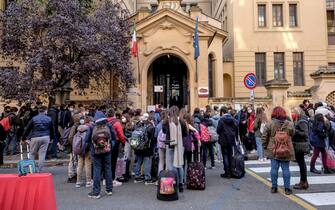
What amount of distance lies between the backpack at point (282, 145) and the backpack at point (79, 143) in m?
4.49

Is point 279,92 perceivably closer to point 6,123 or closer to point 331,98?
point 331,98

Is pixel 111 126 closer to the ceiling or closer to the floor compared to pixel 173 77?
closer to the floor

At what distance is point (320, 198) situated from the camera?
6984mm

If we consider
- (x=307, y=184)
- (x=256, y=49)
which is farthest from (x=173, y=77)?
(x=307, y=184)

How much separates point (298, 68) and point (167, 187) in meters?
25.3

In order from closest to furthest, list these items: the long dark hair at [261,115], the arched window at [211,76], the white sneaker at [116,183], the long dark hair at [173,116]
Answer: the long dark hair at [173,116] < the white sneaker at [116,183] < the long dark hair at [261,115] < the arched window at [211,76]

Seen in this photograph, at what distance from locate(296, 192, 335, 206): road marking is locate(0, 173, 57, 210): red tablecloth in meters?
5.05

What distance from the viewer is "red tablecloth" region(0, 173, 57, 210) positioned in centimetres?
508

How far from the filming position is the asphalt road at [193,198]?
6559 millimetres

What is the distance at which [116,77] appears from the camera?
53.6ft

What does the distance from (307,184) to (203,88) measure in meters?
12.4

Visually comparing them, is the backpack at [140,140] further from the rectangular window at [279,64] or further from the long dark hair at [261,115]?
the rectangular window at [279,64]

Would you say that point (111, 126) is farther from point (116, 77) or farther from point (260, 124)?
point (116, 77)

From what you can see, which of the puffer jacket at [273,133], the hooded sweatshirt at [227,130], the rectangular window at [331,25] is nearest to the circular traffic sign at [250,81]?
the hooded sweatshirt at [227,130]
